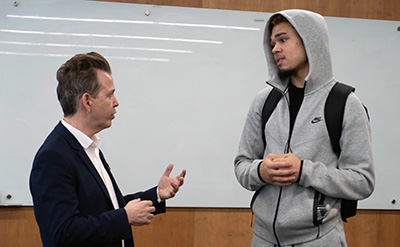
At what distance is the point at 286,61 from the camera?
1755 millimetres

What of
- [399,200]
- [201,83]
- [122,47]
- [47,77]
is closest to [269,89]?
[201,83]

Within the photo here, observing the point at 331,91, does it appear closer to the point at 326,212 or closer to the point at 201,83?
the point at 326,212

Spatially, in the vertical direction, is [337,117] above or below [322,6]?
below

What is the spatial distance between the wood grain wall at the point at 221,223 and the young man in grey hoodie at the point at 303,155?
1563mm

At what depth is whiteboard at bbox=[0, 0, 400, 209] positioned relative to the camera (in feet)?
10.3

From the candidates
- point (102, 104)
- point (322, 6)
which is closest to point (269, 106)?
point (102, 104)

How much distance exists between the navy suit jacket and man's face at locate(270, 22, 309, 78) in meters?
0.86

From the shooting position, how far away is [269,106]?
1.82 m

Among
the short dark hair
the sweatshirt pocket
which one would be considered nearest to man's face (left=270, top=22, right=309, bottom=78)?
the sweatshirt pocket

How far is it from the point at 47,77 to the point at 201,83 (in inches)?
44.9

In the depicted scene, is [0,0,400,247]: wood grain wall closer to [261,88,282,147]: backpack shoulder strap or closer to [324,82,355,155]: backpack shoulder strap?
[261,88,282,147]: backpack shoulder strap

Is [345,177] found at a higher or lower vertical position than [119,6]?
lower

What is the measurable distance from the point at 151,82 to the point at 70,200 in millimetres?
1863

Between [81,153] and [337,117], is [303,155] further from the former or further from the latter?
[81,153]
